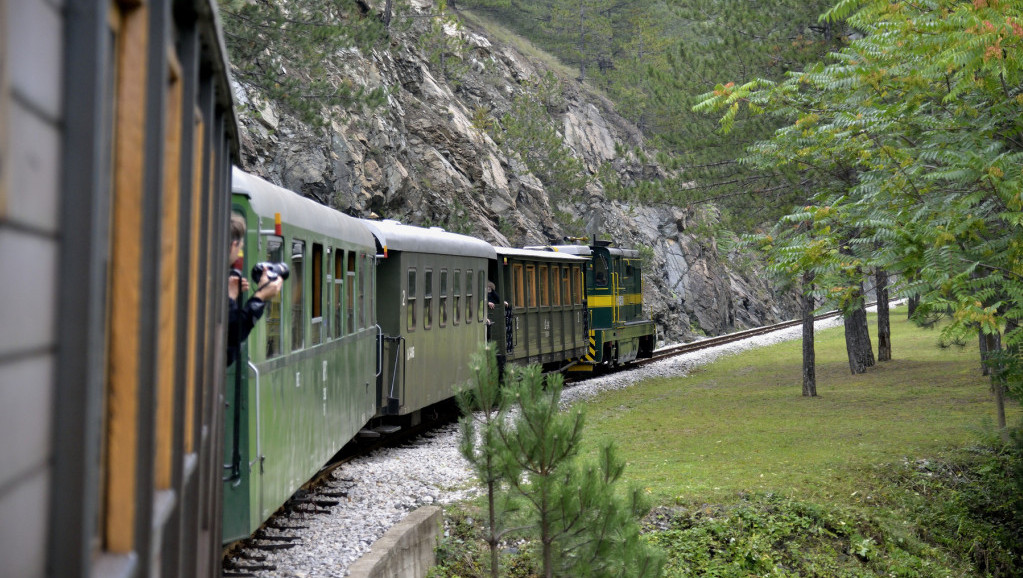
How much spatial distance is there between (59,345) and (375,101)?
18391 mm

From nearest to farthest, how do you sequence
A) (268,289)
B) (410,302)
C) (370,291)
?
(268,289) < (370,291) < (410,302)

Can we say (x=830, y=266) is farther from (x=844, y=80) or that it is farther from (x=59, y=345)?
(x=59, y=345)

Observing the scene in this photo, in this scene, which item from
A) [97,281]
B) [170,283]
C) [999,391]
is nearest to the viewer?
[97,281]

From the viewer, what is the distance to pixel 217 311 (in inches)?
150

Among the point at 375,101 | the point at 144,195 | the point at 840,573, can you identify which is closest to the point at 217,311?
the point at 144,195

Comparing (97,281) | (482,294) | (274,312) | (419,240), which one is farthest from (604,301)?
(97,281)

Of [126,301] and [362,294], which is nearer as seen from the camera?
[126,301]

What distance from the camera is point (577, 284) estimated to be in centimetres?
2230

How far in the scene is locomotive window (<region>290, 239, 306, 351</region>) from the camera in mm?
6969

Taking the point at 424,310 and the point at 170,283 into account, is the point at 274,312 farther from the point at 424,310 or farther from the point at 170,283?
the point at 424,310

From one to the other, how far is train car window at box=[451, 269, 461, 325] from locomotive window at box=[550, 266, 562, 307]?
20.6ft

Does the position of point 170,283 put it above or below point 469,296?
below

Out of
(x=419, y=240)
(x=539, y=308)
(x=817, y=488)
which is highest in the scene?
(x=419, y=240)

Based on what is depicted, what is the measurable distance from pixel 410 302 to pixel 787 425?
6.83 m
